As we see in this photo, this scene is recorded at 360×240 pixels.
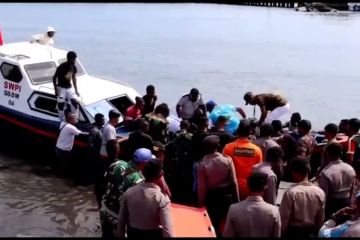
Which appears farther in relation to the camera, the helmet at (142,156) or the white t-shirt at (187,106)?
the white t-shirt at (187,106)

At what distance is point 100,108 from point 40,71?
213cm

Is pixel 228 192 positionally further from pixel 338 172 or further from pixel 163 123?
pixel 163 123

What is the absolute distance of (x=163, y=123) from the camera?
9531 millimetres

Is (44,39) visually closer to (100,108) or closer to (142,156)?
(100,108)

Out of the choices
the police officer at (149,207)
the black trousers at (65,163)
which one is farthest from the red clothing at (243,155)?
the black trousers at (65,163)

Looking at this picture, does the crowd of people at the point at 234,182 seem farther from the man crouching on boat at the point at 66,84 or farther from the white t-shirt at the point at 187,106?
the man crouching on boat at the point at 66,84

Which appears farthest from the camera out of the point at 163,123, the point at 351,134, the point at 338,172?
the point at 163,123

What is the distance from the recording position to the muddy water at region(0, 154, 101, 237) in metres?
9.83

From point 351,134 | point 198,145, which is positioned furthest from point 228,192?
point 351,134

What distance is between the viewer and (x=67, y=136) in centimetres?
1112

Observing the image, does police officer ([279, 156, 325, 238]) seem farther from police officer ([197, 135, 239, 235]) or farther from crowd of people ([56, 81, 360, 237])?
police officer ([197, 135, 239, 235])

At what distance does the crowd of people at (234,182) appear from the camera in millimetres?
5215

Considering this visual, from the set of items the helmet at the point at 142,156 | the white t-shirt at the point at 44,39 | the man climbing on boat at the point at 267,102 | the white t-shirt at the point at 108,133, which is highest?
the white t-shirt at the point at 44,39

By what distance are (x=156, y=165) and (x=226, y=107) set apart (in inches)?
185
